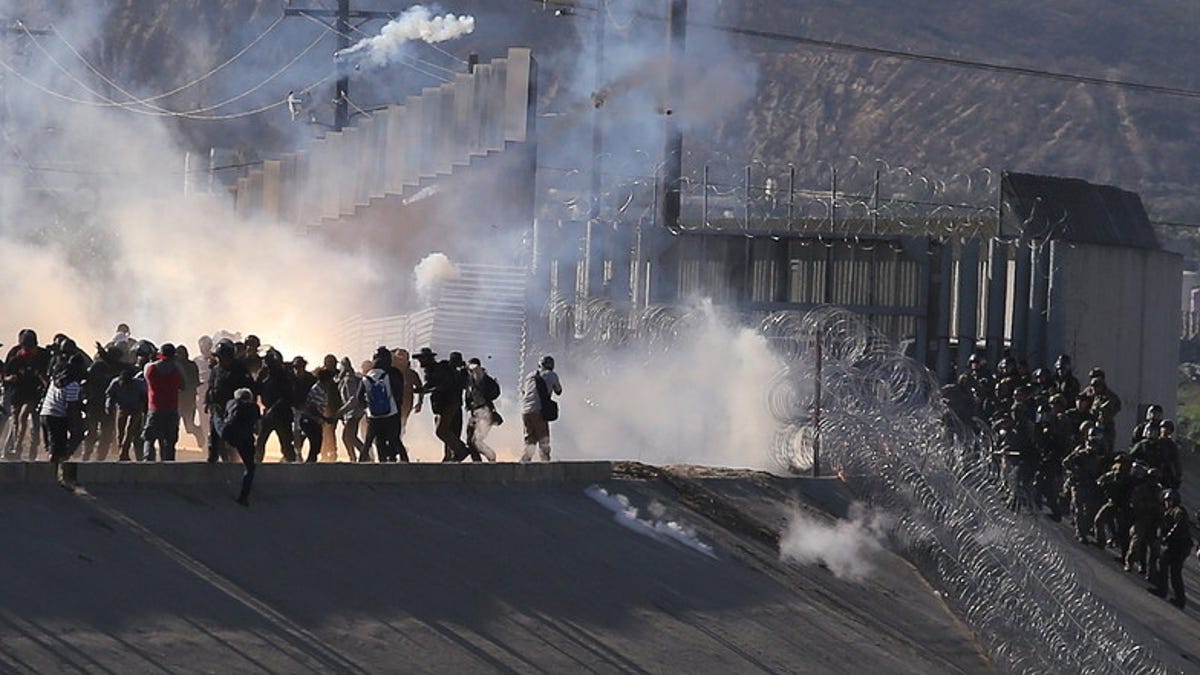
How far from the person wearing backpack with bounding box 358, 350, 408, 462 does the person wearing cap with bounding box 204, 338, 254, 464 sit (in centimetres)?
235

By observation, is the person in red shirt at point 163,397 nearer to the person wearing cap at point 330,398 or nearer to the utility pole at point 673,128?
the person wearing cap at point 330,398

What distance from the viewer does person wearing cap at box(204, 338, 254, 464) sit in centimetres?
1825

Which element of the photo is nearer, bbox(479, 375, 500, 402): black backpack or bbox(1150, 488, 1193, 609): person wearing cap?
bbox(479, 375, 500, 402): black backpack

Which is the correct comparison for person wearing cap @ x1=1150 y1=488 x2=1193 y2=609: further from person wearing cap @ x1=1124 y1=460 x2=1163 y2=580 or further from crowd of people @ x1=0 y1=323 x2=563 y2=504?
crowd of people @ x1=0 y1=323 x2=563 y2=504

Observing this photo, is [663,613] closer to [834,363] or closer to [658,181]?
[834,363]

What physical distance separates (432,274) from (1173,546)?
16.5 metres

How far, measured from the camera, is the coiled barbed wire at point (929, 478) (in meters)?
20.2

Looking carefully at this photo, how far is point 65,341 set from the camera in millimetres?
20078

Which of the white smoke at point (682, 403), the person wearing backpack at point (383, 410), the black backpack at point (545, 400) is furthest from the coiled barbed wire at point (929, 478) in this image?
the person wearing backpack at point (383, 410)

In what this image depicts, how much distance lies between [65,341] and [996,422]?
9.75 meters

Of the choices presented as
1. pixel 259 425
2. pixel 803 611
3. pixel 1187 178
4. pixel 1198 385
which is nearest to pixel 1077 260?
pixel 803 611

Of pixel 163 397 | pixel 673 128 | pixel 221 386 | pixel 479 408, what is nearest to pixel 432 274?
pixel 673 128

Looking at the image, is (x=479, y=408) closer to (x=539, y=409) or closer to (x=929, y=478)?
(x=539, y=409)

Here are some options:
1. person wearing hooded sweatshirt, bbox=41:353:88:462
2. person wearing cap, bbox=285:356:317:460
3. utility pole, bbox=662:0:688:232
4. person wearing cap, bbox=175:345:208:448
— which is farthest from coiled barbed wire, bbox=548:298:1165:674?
person wearing hooded sweatshirt, bbox=41:353:88:462
